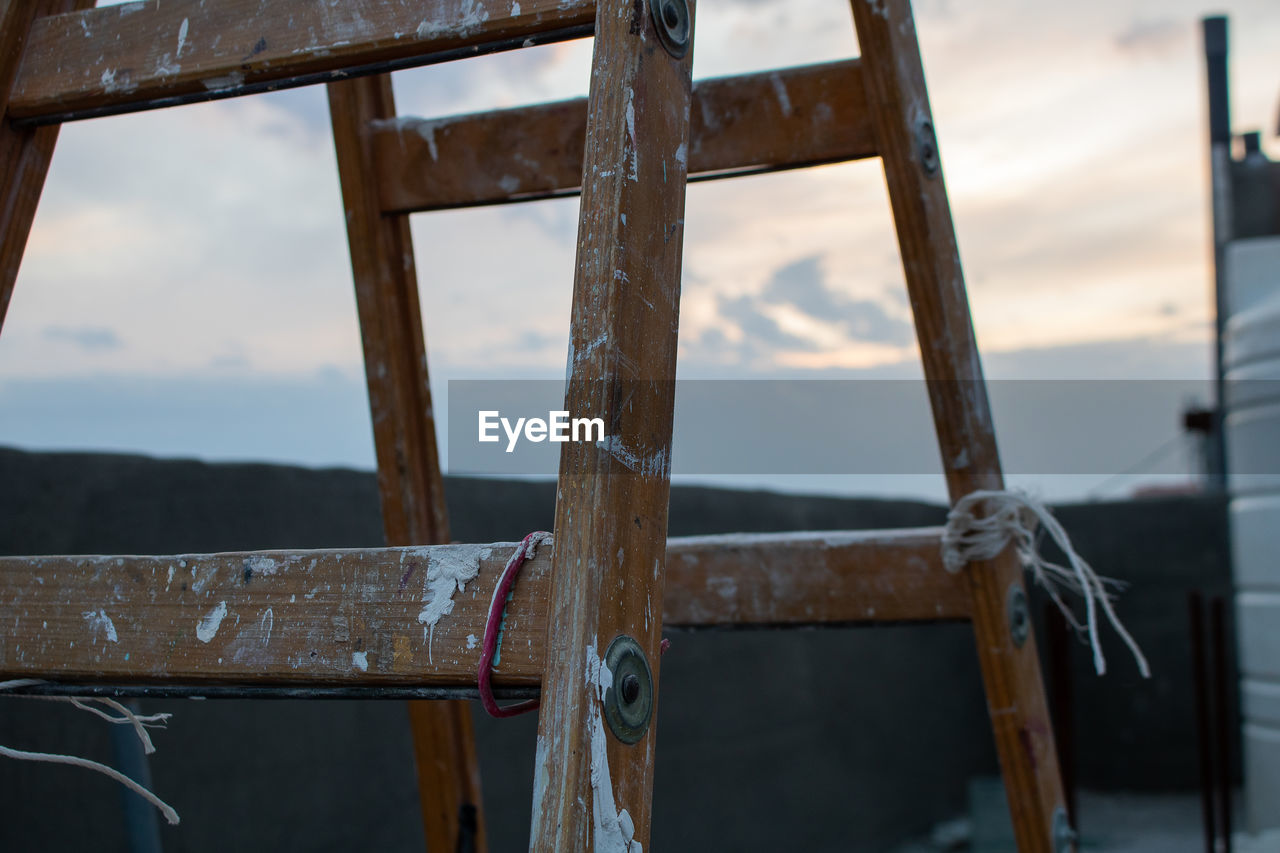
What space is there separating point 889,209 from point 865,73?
0.13 meters

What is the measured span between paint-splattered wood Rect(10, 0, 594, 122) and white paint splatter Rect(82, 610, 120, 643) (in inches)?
12.4

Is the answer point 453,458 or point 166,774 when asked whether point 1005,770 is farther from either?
point 166,774

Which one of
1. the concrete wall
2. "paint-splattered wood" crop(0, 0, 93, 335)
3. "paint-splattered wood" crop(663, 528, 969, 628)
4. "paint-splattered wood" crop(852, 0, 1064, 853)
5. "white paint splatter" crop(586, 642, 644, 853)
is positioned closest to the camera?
"white paint splatter" crop(586, 642, 644, 853)

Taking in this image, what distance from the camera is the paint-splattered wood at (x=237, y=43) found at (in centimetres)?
60

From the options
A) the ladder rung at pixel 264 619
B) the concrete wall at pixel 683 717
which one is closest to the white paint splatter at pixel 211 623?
the ladder rung at pixel 264 619

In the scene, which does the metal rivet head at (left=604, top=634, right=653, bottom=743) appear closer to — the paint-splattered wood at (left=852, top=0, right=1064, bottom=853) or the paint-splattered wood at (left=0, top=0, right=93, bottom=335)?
the paint-splattered wood at (left=0, top=0, right=93, bottom=335)

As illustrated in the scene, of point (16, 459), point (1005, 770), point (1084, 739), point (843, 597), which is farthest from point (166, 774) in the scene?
point (1084, 739)

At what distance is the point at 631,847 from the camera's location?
48 cm

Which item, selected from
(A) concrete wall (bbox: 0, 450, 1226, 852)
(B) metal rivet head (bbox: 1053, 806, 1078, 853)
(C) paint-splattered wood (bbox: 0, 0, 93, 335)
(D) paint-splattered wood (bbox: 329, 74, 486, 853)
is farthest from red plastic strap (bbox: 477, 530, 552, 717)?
(A) concrete wall (bbox: 0, 450, 1226, 852)

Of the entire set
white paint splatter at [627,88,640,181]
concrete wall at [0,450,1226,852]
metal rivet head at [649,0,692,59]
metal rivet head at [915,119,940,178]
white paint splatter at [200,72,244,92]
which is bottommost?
concrete wall at [0,450,1226,852]

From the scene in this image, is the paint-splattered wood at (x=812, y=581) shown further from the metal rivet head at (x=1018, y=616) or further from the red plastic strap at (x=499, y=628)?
the red plastic strap at (x=499, y=628)

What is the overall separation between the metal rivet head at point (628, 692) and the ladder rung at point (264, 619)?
0.13 feet

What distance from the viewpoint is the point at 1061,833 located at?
1.10 metres

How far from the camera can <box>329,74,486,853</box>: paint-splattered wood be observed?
3.68 feet
